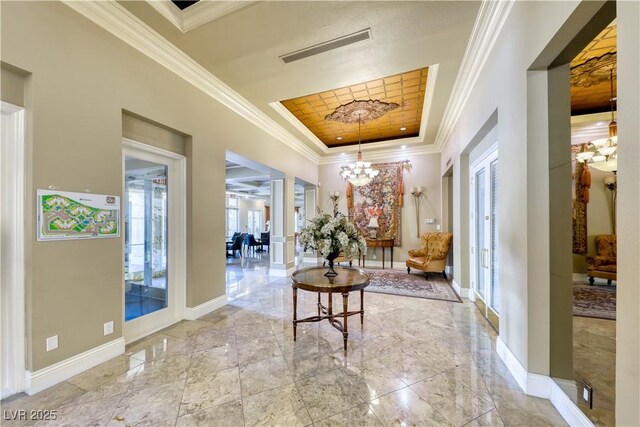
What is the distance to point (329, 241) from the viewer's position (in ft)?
9.41

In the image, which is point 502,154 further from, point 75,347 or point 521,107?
point 75,347

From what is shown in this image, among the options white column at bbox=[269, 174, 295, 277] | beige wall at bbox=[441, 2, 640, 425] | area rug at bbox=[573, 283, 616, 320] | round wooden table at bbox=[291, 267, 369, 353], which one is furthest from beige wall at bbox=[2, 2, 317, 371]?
area rug at bbox=[573, 283, 616, 320]

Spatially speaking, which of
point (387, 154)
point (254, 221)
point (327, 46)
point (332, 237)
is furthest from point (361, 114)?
point (254, 221)

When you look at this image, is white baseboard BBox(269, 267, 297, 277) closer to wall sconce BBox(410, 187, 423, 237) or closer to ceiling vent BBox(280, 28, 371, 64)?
wall sconce BBox(410, 187, 423, 237)

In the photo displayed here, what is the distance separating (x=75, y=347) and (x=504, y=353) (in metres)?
3.98

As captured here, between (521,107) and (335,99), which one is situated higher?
(335,99)

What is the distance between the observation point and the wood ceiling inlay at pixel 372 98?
4.11 meters

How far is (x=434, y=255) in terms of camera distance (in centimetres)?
574

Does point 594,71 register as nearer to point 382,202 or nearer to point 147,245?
point 382,202

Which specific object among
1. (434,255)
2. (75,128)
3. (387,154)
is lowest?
(434,255)

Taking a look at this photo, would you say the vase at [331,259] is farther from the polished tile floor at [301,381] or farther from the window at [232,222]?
the window at [232,222]

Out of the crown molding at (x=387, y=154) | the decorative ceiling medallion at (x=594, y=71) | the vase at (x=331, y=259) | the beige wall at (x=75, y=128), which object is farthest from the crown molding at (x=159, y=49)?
the decorative ceiling medallion at (x=594, y=71)

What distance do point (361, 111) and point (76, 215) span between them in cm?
454

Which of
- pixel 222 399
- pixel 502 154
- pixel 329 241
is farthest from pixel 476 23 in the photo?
pixel 222 399
